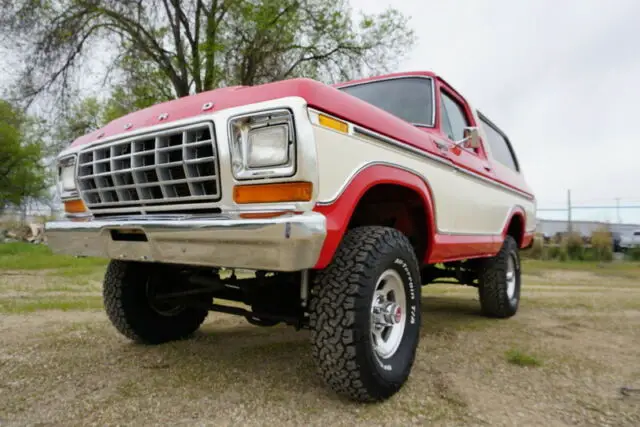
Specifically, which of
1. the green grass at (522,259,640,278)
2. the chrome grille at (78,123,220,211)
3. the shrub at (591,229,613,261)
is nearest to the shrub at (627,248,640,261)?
the green grass at (522,259,640,278)

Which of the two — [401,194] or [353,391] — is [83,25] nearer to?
[401,194]

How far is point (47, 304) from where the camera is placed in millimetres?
4949

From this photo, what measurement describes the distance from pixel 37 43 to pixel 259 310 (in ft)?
39.9

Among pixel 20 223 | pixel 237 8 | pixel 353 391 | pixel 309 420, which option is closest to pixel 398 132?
pixel 353 391

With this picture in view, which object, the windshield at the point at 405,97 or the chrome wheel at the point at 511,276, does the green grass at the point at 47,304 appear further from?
the chrome wheel at the point at 511,276

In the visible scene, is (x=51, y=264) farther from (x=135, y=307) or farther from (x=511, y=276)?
(x=511, y=276)

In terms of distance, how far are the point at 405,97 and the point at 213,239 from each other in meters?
2.21

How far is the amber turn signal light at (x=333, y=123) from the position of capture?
2142 mm

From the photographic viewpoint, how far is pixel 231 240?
2027mm

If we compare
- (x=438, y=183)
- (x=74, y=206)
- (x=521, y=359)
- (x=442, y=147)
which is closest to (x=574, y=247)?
(x=521, y=359)

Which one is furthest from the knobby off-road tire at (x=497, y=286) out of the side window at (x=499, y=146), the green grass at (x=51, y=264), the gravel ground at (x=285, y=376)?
the green grass at (x=51, y=264)

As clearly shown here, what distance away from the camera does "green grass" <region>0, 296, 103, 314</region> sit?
4704 millimetres

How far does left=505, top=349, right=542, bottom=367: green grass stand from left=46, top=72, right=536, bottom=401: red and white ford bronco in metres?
0.77

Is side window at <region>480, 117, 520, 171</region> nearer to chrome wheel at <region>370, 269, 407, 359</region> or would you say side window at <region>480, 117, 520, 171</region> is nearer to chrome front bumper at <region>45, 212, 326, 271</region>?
chrome wheel at <region>370, 269, 407, 359</region>
